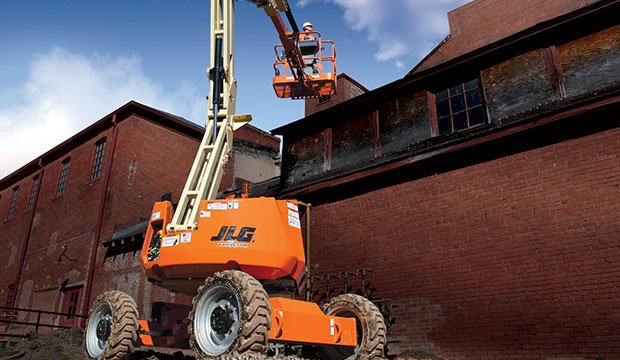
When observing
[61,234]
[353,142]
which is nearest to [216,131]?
[353,142]

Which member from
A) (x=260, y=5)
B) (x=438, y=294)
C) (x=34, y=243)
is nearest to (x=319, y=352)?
(x=438, y=294)

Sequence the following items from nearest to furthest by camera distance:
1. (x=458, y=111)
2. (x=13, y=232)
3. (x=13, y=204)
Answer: (x=458, y=111) < (x=13, y=232) < (x=13, y=204)

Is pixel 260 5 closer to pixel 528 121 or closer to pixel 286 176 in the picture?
pixel 286 176

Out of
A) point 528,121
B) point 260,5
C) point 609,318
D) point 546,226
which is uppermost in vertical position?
point 260,5

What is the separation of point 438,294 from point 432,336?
0.82 meters

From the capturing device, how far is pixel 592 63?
9.30m

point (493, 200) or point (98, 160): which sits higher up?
point (98, 160)

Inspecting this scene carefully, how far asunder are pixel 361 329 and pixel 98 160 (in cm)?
1827

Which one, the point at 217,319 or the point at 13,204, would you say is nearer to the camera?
the point at 217,319

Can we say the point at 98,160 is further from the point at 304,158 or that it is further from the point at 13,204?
the point at 304,158

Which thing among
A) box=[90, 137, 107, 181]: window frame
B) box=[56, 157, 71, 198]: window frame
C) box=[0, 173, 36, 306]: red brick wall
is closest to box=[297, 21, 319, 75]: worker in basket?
box=[90, 137, 107, 181]: window frame

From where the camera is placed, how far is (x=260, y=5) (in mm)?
11547

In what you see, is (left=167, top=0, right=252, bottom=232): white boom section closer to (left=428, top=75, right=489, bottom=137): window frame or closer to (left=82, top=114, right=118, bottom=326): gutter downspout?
(left=428, top=75, right=489, bottom=137): window frame

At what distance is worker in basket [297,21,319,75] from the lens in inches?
523
